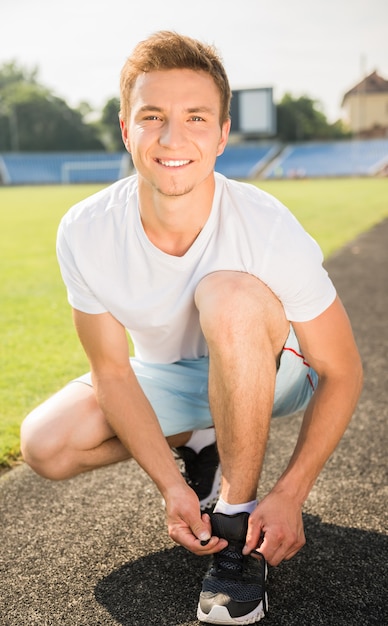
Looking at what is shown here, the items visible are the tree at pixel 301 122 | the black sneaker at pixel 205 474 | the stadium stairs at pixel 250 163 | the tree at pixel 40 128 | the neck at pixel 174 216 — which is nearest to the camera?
the neck at pixel 174 216

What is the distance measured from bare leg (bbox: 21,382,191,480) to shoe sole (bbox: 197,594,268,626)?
0.74 metres

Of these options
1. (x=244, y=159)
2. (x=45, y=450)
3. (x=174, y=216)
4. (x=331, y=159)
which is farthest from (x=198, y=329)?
(x=244, y=159)

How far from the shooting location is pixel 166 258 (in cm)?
235

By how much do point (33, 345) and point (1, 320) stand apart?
3.44ft

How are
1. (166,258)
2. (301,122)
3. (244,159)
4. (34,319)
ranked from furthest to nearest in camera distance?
(301,122) < (244,159) < (34,319) < (166,258)

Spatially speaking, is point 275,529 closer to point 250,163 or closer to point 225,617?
point 225,617

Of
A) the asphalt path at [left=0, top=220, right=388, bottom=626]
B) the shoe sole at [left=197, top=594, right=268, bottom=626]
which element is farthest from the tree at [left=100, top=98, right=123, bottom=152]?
the shoe sole at [left=197, top=594, right=268, bottom=626]

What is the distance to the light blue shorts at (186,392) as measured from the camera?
8.41 ft

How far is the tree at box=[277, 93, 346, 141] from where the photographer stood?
5909cm

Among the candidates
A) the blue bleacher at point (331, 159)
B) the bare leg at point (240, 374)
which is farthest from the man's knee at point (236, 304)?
the blue bleacher at point (331, 159)

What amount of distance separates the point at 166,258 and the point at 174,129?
0.44 meters

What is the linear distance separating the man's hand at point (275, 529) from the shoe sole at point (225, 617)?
155 mm

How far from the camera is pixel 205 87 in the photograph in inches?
92.0

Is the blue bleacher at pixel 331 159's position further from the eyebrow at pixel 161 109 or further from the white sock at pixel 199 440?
the eyebrow at pixel 161 109
